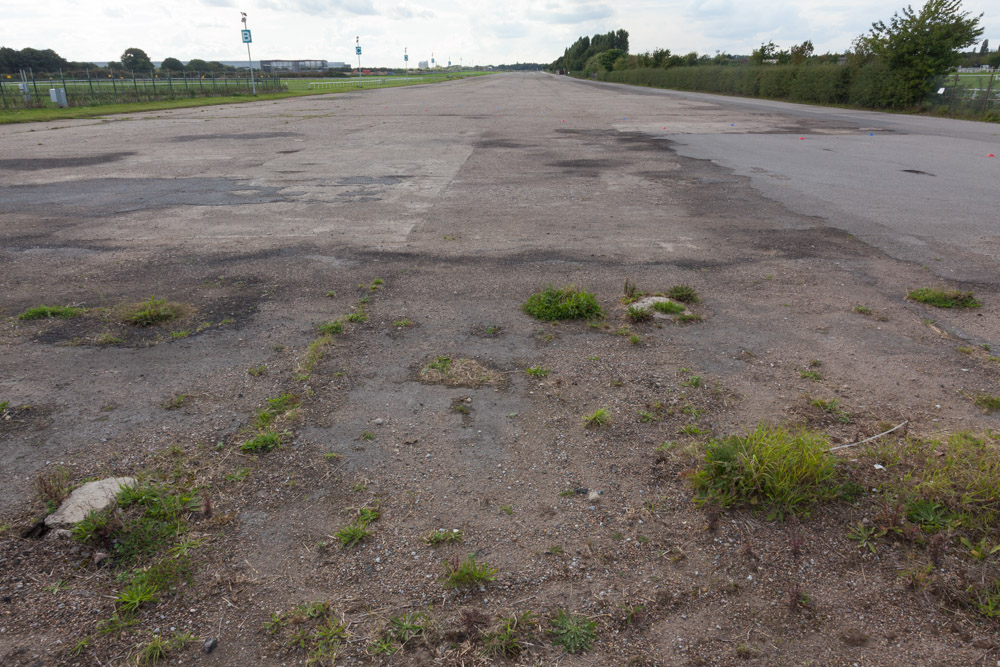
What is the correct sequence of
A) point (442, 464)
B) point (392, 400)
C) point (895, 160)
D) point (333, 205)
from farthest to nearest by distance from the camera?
1. point (895, 160)
2. point (333, 205)
3. point (392, 400)
4. point (442, 464)

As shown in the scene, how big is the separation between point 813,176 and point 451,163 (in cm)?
820

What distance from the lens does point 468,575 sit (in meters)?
2.52

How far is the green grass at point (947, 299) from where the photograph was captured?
548 centimetres

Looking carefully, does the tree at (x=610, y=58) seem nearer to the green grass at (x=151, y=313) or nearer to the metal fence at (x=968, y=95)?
the metal fence at (x=968, y=95)

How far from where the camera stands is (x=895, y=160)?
46.5 feet

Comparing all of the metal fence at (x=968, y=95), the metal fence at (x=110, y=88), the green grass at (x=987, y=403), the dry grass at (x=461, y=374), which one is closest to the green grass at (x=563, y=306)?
the dry grass at (x=461, y=374)

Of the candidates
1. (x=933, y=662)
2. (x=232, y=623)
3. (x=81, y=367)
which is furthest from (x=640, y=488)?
(x=81, y=367)

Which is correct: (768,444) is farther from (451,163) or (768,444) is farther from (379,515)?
(451,163)

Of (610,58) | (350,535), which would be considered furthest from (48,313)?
(610,58)

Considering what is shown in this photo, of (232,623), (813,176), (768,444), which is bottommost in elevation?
(232,623)

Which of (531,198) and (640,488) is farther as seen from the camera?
(531,198)

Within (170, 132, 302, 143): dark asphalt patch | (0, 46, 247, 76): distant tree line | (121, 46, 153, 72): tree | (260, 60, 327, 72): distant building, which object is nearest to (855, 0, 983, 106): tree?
(170, 132, 302, 143): dark asphalt patch

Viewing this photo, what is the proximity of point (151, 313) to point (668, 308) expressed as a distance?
4.73m

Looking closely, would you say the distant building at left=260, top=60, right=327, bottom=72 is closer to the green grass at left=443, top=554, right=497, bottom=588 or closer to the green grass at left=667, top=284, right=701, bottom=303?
the green grass at left=667, top=284, right=701, bottom=303
